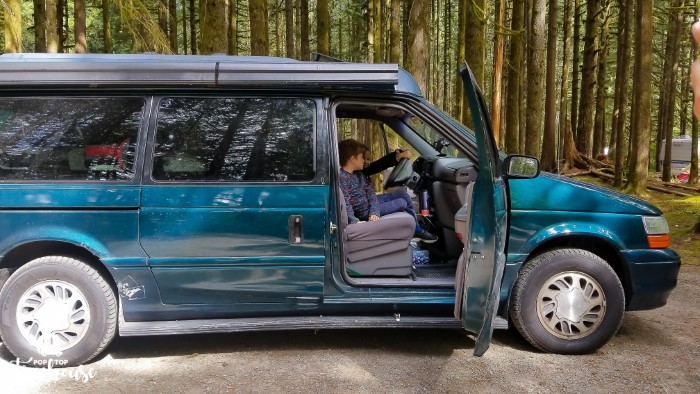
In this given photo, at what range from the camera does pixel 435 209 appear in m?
5.34

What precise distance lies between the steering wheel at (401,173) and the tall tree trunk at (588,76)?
1630 centimetres

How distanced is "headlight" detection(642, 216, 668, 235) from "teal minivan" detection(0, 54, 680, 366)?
24 millimetres

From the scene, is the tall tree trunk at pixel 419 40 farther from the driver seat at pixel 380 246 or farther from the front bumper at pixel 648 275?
the front bumper at pixel 648 275

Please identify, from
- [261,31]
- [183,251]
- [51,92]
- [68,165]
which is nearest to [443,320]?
[183,251]

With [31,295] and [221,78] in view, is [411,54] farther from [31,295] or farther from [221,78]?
[31,295]

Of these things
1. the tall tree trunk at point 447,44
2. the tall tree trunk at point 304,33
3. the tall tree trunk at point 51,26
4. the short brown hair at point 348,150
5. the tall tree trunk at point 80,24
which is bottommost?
the short brown hair at point 348,150

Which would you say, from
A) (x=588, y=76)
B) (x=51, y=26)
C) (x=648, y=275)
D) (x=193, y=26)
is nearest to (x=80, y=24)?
(x=51, y=26)

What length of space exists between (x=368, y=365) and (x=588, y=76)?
1901 cm

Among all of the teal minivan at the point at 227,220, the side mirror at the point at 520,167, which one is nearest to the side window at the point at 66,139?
the teal minivan at the point at 227,220

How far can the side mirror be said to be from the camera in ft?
12.1

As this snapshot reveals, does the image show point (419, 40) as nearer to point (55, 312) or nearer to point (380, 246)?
point (380, 246)

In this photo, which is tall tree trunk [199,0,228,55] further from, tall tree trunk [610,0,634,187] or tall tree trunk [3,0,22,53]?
tall tree trunk [610,0,634,187]

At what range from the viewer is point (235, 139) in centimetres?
415

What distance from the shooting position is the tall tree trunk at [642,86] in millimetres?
11383
